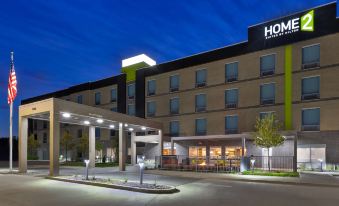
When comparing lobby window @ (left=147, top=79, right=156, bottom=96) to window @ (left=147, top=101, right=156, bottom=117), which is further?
lobby window @ (left=147, top=79, right=156, bottom=96)

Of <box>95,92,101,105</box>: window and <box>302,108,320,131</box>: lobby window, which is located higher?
<box>95,92,101,105</box>: window

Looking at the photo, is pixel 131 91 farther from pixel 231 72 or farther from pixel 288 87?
pixel 288 87

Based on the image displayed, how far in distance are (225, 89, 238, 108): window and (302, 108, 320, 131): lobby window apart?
8314 millimetres

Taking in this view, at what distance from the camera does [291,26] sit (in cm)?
3503

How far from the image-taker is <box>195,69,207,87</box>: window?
43.0 metres

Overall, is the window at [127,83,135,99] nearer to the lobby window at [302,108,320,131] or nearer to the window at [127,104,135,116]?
the window at [127,104,135,116]

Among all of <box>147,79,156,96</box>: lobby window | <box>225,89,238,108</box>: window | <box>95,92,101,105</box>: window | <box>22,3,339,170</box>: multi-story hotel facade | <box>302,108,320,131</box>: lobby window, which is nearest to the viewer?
<box>22,3,339,170</box>: multi-story hotel facade

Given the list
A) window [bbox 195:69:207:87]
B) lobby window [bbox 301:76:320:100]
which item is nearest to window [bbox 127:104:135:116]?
window [bbox 195:69:207:87]

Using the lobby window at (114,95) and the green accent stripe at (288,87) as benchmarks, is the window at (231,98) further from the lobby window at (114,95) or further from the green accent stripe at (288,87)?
the lobby window at (114,95)

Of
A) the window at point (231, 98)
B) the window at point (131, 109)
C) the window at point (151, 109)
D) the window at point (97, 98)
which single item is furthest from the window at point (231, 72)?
the window at point (97, 98)

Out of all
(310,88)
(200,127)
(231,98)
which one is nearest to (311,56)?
(310,88)

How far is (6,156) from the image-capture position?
7525 cm

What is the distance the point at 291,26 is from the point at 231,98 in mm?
10621

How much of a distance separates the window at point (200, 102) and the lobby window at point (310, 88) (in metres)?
12.7
